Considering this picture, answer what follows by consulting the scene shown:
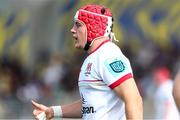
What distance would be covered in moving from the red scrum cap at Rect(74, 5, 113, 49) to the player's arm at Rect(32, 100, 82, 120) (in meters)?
0.66

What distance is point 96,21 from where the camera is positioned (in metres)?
6.02

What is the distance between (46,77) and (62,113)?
45.7 feet

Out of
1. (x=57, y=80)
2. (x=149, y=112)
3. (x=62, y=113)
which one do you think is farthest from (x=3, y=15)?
(x=62, y=113)

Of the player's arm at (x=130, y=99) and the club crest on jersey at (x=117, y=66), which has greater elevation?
the club crest on jersey at (x=117, y=66)

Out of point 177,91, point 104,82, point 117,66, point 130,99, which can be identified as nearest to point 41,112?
point 104,82

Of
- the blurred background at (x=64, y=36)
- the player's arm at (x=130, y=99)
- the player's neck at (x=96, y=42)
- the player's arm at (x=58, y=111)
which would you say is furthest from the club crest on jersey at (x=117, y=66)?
the blurred background at (x=64, y=36)

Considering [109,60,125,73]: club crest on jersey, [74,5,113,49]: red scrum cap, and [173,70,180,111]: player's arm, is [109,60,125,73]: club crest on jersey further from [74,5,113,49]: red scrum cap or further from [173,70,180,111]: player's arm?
[173,70,180,111]: player's arm

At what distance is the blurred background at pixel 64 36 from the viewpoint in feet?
70.1

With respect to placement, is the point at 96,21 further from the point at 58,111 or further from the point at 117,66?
the point at 58,111

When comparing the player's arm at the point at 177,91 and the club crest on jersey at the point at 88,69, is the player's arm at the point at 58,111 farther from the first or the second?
the player's arm at the point at 177,91

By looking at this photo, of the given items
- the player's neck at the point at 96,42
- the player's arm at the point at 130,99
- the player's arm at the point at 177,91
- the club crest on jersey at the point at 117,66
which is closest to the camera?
the player's arm at the point at 177,91

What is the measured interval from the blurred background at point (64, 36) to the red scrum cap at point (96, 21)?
14443mm

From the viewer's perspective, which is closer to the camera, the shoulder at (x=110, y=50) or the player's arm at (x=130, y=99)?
the player's arm at (x=130, y=99)

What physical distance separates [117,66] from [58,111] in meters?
0.99
